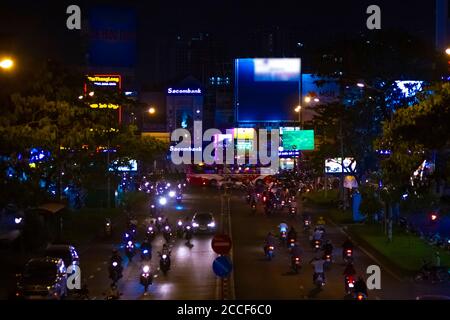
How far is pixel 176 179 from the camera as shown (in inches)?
3984

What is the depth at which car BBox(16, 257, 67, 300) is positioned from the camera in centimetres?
2308

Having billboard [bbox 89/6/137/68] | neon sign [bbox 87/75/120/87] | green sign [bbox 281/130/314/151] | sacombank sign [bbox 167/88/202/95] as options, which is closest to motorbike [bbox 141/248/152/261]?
neon sign [bbox 87/75/120/87]

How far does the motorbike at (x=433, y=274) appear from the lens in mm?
29062

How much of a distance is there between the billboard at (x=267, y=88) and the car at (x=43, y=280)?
7207 cm

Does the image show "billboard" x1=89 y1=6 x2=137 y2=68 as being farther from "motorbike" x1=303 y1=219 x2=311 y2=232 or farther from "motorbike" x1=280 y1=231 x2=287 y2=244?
"motorbike" x1=280 y1=231 x2=287 y2=244

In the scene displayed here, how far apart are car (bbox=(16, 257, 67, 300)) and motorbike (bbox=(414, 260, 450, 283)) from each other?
12.4 m

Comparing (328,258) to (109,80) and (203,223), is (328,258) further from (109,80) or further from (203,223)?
(109,80)

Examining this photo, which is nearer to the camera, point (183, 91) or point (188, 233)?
point (188, 233)

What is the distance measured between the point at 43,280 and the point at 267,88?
74.1 meters

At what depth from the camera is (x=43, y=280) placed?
77.6 ft

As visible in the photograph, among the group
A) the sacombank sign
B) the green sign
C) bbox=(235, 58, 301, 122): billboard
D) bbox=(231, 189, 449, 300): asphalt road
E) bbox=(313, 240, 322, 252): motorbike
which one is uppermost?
the sacombank sign

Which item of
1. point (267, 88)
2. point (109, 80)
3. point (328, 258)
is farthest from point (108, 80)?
point (328, 258)

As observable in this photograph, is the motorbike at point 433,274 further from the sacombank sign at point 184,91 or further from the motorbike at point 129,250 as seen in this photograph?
the sacombank sign at point 184,91
